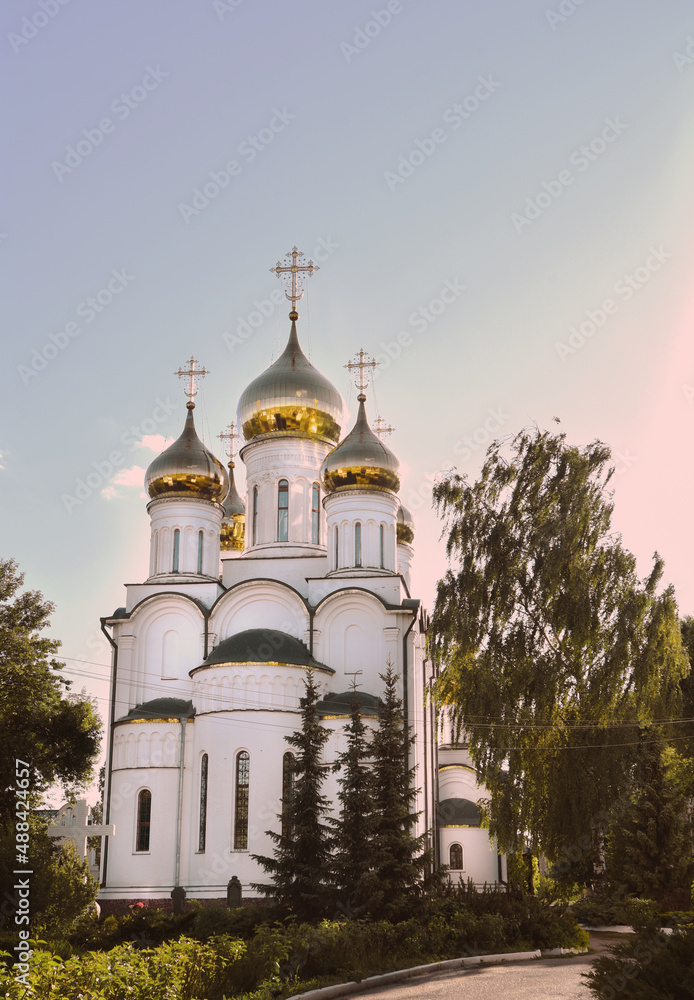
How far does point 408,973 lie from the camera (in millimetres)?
11172

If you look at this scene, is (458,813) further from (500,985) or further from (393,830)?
(500,985)

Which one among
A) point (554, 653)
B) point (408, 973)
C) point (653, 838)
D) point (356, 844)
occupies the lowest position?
point (408, 973)

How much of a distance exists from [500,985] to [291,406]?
19.0 meters

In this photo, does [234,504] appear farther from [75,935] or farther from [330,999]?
[330,999]

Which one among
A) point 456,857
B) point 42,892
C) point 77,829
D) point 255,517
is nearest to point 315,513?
point 255,517

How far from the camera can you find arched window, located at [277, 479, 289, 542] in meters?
27.1

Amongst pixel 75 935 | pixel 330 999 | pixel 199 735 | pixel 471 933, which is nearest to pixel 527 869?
pixel 199 735

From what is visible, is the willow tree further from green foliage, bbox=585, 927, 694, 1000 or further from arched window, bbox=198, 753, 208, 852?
green foliage, bbox=585, 927, 694, 1000

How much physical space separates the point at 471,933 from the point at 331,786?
Result: 8.98 metres

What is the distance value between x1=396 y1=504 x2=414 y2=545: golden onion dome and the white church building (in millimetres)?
Result: 7047

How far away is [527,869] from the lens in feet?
86.3

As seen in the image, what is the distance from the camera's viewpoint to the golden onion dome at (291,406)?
90.0 ft

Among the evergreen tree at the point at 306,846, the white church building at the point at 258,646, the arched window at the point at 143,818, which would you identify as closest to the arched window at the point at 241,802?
the white church building at the point at 258,646

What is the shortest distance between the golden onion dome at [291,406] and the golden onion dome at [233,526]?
6.59 meters
